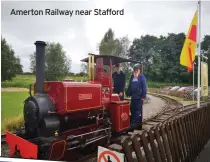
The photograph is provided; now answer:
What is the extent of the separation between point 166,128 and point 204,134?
Answer: 172cm

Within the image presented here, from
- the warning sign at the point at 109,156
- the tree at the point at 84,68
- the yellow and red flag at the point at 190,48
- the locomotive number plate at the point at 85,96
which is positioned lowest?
the warning sign at the point at 109,156

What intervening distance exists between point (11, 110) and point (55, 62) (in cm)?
136

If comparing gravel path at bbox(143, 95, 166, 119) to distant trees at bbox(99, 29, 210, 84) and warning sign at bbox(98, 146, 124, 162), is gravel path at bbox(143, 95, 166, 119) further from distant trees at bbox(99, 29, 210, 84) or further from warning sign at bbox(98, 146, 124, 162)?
warning sign at bbox(98, 146, 124, 162)

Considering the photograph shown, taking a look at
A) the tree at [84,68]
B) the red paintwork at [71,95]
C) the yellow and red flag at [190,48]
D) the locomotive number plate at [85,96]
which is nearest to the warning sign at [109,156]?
the red paintwork at [71,95]

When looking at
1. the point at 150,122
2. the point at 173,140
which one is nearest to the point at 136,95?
the point at 150,122

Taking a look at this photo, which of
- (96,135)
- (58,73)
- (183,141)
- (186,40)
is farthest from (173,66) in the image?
(58,73)

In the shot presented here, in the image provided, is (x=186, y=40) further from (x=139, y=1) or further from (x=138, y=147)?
(x=138, y=147)

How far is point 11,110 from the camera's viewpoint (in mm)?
4258

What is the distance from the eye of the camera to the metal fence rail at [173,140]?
70.1 inches

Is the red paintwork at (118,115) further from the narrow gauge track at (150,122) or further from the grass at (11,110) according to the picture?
the grass at (11,110)

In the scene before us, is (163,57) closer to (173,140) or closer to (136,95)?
(136,95)

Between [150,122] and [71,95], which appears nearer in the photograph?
[71,95]

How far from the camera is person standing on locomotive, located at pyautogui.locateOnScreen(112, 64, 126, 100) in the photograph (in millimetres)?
4090

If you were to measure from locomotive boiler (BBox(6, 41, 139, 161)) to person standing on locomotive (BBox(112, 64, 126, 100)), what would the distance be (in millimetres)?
373
